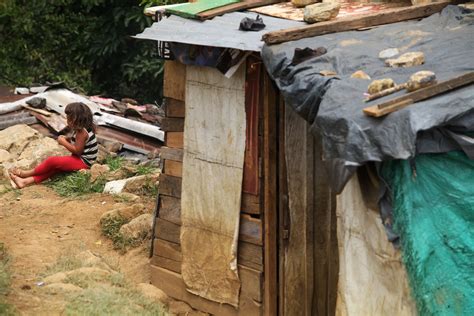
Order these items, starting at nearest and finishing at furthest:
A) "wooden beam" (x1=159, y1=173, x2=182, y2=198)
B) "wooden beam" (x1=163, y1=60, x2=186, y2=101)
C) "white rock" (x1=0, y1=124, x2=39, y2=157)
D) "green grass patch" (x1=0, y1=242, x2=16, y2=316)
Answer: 1. "green grass patch" (x1=0, y1=242, x2=16, y2=316)
2. "wooden beam" (x1=163, y1=60, x2=186, y2=101)
3. "wooden beam" (x1=159, y1=173, x2=182, y2=198)
4. "white rock" (x1=0, y1=124, x2=39, y2=157)

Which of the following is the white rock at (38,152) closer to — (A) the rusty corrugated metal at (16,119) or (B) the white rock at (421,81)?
(A) the rusty corrugated metal at (16,119)

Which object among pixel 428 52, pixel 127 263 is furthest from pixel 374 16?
pixel 127 263

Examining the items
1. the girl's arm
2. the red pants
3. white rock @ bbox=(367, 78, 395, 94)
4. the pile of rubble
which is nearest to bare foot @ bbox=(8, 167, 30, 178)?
the red pants

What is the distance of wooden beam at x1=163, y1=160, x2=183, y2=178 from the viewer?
8000 millimetres

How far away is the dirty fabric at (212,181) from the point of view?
7.34 m

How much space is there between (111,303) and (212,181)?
1.31 metres

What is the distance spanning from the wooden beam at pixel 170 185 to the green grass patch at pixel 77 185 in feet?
7.95

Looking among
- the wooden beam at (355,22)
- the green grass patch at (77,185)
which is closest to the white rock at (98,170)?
the green grass patch at (77,185)

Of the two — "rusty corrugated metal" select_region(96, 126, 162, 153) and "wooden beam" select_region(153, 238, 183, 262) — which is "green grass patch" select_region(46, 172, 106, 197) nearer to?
"rusty corrugated metal" select_region(96, 126, 162, 153)

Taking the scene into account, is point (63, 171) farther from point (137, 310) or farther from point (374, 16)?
point (374, 16)

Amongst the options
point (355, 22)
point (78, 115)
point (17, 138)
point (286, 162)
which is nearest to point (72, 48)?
point (17, 138)

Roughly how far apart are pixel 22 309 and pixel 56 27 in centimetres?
1118

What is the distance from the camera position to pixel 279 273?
728 centimetres

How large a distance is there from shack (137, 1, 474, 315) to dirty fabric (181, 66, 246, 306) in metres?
0.01
